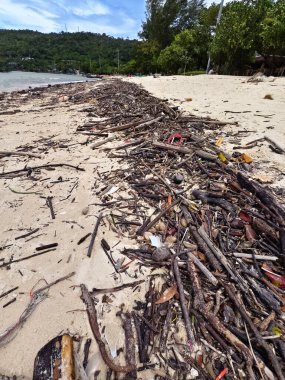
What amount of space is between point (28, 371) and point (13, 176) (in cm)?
424

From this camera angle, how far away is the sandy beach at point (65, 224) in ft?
7.47

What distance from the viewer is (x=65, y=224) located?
3670 millimetres

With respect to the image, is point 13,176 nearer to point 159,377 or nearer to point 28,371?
point 28,371

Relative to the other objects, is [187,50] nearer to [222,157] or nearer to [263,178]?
[222,157]

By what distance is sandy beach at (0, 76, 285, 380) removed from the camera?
89.7 inches

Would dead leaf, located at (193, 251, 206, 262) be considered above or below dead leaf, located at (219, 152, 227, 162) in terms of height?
below

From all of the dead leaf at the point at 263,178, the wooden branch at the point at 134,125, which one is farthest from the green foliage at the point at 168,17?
the dead leaf at the point at 263,178

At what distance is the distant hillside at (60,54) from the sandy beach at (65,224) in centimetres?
7685

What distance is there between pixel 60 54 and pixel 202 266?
13770 centimetres

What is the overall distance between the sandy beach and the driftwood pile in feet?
0.43

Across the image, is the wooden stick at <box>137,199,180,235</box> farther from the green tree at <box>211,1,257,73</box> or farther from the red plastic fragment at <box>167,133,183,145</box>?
the green tree at <box>211,1,257,73</box>

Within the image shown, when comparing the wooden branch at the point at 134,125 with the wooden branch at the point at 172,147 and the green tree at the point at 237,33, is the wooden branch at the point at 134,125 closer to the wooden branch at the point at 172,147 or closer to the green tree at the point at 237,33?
the wooden branch at the point at 172,147

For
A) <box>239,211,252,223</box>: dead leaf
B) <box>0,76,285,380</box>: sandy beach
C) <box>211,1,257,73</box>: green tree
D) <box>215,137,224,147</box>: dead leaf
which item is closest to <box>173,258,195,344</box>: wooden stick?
<box>0,76,285,380</box>: sandy beach

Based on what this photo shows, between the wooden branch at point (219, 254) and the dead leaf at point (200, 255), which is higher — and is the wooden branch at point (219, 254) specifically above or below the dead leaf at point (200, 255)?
above
